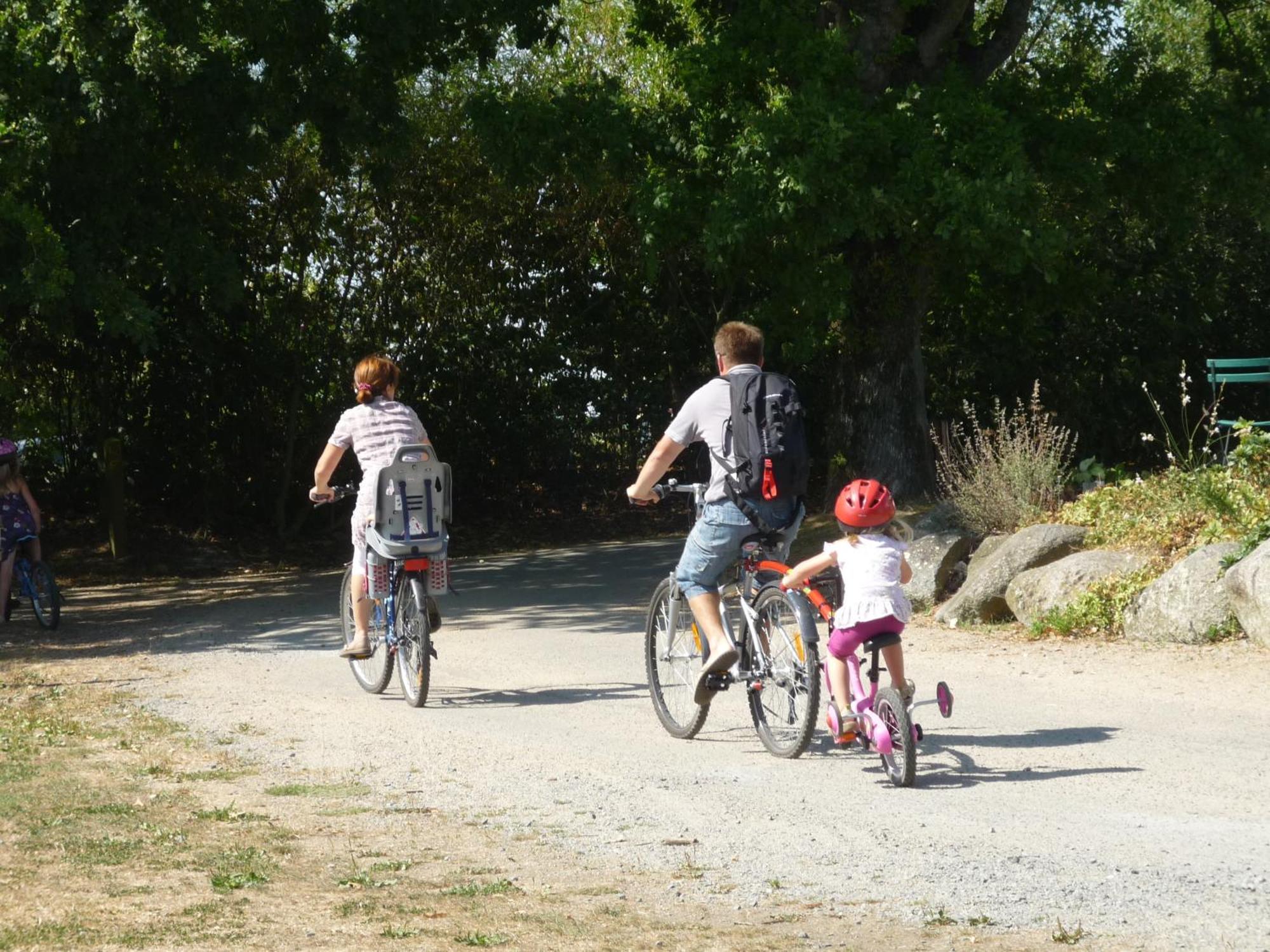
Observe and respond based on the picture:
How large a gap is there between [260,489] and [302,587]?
442 cm

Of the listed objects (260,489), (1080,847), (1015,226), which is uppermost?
(1015,226)

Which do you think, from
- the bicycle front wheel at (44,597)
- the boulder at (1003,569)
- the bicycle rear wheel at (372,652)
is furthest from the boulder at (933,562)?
the bicycle front wheel at (44,597)

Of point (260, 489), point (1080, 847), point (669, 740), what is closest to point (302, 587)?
point (260, 489)

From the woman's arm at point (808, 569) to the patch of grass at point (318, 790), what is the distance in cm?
204

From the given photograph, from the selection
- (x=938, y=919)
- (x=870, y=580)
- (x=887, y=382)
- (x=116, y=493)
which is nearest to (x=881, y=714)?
(x=870, y=580)

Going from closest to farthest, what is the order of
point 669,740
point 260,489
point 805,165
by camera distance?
point 669,740, point 805,165, point 260,489

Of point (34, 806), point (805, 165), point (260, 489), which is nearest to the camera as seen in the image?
point (34, 806)

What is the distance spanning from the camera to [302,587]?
52.3 ft

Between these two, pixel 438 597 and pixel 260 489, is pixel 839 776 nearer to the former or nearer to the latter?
pixel 438 597

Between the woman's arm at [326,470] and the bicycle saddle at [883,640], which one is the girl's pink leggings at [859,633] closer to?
the bicycle saddle at [883,640]

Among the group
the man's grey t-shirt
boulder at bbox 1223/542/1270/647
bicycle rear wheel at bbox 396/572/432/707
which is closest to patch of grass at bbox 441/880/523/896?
the man's grey t-shirt

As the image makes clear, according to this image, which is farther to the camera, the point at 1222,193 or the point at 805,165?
the point at 1222,193

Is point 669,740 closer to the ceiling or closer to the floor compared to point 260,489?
closer to the floor

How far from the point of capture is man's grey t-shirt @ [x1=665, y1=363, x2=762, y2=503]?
23.7 feet
